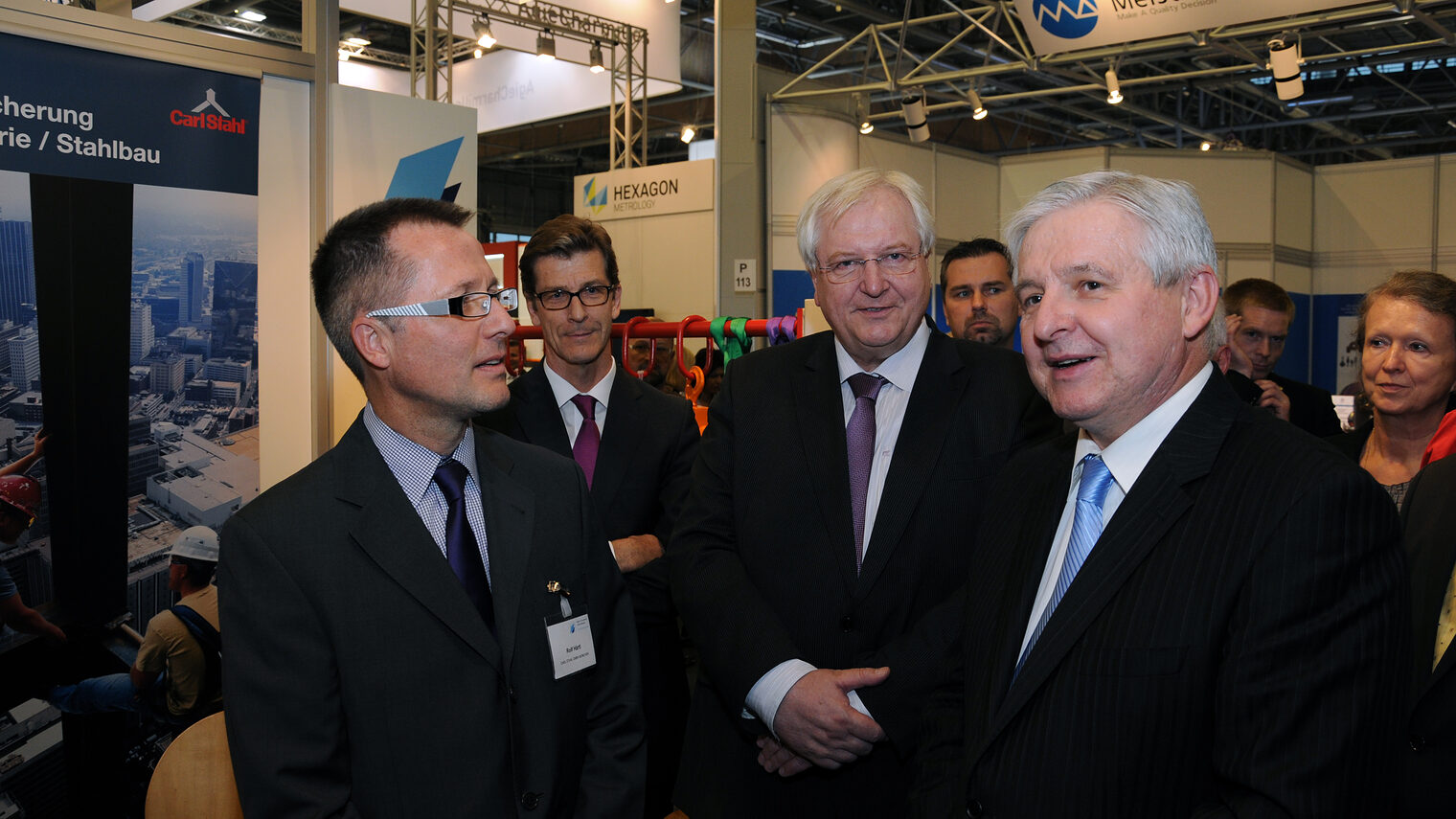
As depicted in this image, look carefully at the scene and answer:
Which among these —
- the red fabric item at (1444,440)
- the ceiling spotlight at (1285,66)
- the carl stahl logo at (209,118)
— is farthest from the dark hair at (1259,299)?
the ceiling spotlight at (1285,66)

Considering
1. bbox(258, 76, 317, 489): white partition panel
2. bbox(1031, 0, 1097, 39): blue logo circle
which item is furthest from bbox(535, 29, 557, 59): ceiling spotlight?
bbox(258, 76, 317, 489): white partition panel

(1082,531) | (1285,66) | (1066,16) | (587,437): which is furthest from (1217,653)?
(1285,66)

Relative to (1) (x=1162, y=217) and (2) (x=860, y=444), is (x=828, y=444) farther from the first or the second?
(1) (x=1162, y=217)

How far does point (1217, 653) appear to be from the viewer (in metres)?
1.20

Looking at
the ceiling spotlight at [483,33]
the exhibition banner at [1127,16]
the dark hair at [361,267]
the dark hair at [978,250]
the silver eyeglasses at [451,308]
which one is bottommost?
the silver eyeglasses at [451,308]

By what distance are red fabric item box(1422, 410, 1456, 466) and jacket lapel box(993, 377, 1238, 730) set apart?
4.34ft

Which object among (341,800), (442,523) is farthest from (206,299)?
(341,800)

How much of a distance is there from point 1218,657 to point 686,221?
9.30 m

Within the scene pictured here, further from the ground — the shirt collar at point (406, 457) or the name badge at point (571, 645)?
the shirt collar at point (406, 457)

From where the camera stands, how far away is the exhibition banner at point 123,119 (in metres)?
2.66

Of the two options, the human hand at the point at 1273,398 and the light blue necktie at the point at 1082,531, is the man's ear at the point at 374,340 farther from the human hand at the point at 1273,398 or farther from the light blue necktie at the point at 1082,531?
the human hand at the point at 1273,398

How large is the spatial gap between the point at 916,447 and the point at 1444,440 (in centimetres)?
136

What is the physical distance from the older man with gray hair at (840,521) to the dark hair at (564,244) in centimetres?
73

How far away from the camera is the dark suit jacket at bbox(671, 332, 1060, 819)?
71.6 inches
